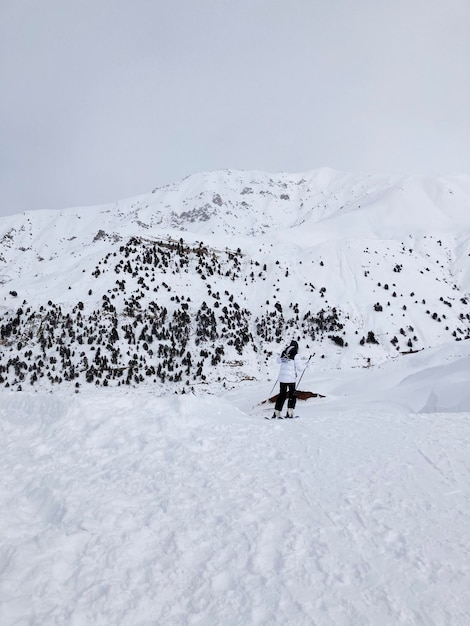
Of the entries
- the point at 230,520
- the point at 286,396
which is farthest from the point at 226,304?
the point at 230,520

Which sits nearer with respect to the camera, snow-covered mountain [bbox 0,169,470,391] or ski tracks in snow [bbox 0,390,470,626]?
ski tracks in snow [bbox 0,390,470,626]

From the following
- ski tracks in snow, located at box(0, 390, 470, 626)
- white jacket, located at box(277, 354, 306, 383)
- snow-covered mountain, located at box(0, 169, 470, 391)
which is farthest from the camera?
snow-covered mountain, located at box(0, 169, 470, 391)

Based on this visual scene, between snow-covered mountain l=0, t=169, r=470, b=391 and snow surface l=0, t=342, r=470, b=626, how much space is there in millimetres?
12780

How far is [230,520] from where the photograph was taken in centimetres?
406

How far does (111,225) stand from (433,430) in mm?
92630

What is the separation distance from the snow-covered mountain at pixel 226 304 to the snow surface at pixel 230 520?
12.8m

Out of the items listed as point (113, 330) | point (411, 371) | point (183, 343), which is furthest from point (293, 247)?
point (411, 371)

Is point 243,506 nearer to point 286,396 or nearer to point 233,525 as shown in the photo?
point 233,525

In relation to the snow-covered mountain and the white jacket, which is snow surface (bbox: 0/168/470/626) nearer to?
the white jacket

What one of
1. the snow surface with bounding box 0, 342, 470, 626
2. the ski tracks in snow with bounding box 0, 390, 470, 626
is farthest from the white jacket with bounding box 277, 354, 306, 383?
the ski tracks in snow with bounding box 0, 390, 470, 626

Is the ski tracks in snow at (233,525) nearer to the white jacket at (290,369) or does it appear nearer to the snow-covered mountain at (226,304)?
the white jacket at (290,369)

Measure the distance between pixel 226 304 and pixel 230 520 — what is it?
2296 cm

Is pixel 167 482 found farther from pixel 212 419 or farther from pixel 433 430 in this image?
pixel 433 430

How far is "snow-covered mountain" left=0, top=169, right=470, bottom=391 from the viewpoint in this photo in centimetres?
2061
